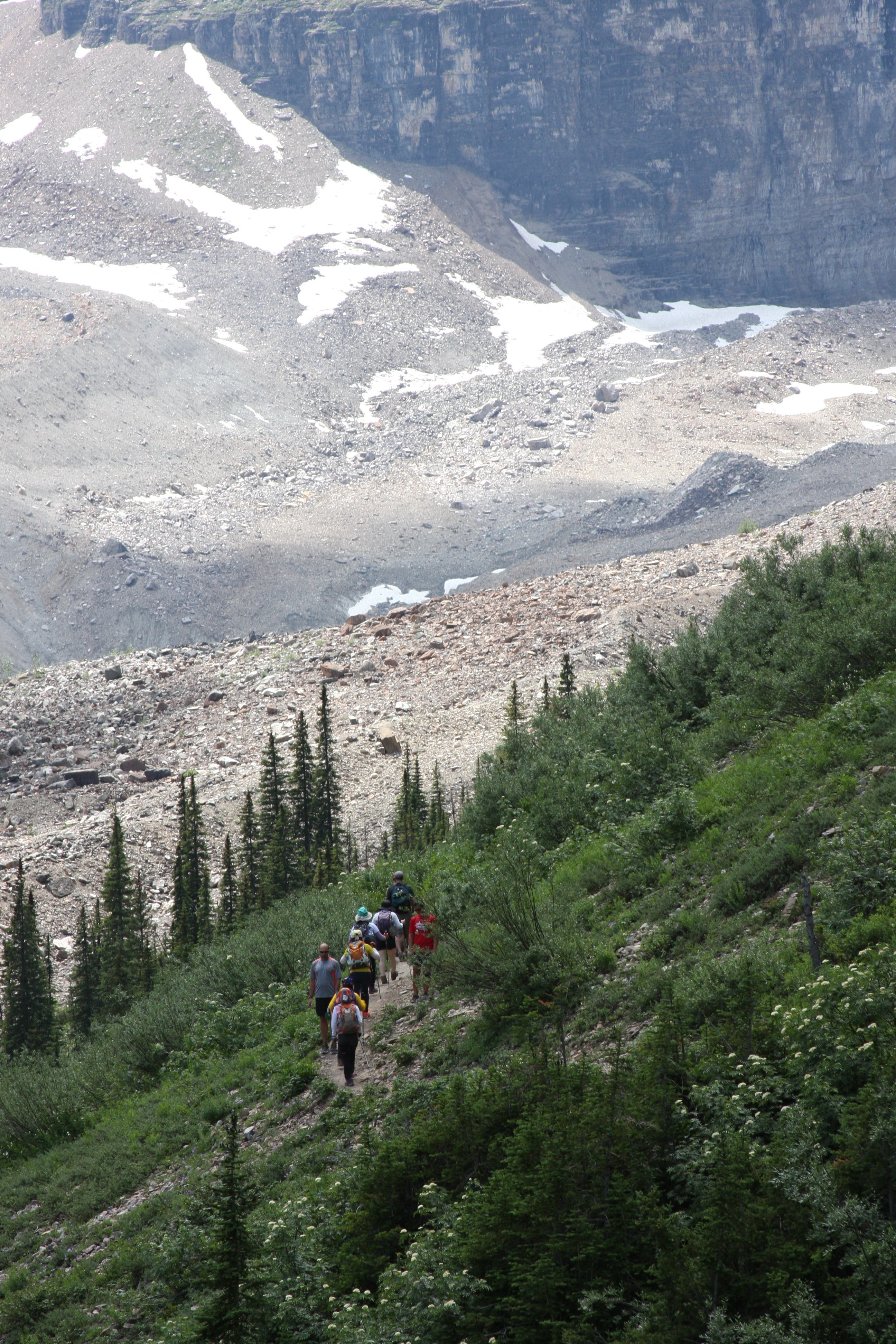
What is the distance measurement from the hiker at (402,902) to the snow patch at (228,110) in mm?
155730

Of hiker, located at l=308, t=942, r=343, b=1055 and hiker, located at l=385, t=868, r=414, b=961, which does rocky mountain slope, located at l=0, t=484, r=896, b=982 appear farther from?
hiker, located at l=308, t=942, r=343, b=1055

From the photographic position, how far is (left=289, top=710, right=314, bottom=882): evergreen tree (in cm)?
3228

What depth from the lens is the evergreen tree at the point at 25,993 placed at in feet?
83.9

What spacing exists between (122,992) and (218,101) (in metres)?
158

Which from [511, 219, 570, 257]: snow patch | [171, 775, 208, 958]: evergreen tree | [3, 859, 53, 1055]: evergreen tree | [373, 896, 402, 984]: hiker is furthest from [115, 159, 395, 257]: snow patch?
[373, 896, 402, 984]: hiker

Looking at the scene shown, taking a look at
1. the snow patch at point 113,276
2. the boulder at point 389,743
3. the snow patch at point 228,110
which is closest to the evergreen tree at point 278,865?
the boulder at point 389,743

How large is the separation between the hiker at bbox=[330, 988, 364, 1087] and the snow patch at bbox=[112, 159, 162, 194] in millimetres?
147099

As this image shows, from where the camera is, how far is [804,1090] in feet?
23.3

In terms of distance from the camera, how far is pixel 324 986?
12.9m

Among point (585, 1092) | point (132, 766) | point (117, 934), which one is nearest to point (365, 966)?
point (585, 1092)

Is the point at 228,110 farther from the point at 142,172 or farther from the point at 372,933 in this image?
the point at 372,933

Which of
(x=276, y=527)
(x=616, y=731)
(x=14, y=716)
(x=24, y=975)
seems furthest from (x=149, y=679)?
(x=276, y=527)

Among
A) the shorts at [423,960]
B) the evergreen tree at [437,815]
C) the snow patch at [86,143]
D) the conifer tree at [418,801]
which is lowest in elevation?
the conifer tree at [418,801]

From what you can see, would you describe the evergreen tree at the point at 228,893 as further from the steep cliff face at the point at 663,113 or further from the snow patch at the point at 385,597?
the steep cliff face at the point at 663,113
